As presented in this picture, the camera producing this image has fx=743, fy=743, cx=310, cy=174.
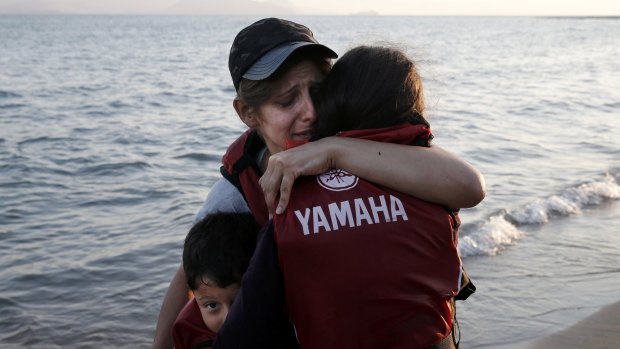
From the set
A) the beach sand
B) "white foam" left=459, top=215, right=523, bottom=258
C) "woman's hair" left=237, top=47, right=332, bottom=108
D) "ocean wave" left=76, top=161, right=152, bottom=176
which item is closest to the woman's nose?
"woman's hair" left=237, top=47, right=332, bottom=108

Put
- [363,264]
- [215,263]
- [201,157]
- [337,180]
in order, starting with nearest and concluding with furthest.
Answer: [363,264]
[337,180]
[215,263]
[201,157]

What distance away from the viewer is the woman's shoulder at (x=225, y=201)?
2.83 meters

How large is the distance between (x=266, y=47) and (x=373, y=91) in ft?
1.60

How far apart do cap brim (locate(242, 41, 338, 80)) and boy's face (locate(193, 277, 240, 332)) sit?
734 mm

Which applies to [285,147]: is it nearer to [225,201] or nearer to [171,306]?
[225,201]

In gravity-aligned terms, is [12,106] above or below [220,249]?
below

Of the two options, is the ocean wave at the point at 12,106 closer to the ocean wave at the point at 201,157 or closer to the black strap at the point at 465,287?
the ocean wave at the point at 201,157

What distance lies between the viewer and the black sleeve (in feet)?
6.11

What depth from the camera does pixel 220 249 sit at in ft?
8.47

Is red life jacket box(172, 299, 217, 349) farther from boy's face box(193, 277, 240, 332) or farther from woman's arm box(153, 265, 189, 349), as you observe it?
woman's arm box(153, 265, 189, 349)

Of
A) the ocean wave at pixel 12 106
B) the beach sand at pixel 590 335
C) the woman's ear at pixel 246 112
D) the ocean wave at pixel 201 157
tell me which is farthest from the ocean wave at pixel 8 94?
the woman's ear at pixel 246 112

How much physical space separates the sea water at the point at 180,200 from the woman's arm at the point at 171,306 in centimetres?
125

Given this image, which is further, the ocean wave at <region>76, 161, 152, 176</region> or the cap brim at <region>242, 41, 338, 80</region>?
the ocean wave at <region>76, 161, 152, 176</region>

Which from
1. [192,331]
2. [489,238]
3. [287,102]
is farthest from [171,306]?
[489,238]
